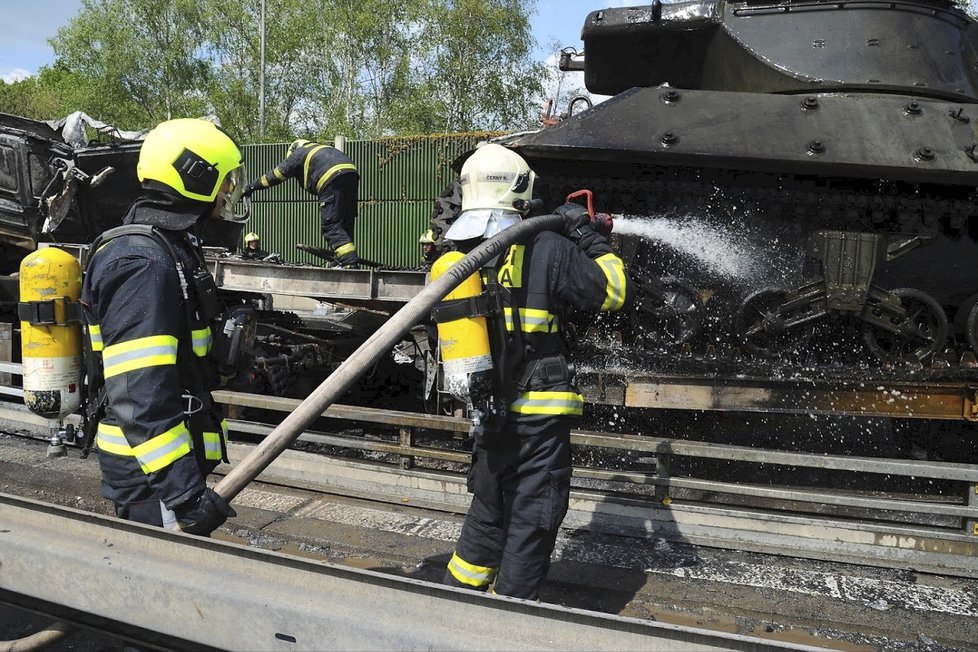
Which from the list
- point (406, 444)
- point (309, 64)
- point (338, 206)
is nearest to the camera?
point (406, 444)

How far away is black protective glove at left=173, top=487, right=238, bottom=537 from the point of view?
7.64 ft

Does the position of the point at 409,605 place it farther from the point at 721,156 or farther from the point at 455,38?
the point at 455,38

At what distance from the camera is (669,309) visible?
556 cm

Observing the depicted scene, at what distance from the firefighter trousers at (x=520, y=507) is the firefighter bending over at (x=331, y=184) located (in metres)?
4.16

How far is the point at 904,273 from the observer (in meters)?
5.77

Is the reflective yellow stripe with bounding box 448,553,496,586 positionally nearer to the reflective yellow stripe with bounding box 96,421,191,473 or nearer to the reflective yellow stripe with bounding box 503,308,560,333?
the reflective yellow stripe with bounding box 503,308,560,333

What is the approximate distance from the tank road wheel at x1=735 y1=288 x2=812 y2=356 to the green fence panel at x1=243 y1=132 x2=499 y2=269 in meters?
11.0

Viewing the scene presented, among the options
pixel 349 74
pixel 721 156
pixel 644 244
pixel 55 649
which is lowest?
pixel 55 649

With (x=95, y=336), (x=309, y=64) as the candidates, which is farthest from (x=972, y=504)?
(x=309, y=64)

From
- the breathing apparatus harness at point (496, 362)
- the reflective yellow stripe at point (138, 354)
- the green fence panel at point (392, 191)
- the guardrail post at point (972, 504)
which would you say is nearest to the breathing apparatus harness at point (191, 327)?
the reflective yellow stripe at point (138, 354)

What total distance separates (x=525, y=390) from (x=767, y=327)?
285 cm

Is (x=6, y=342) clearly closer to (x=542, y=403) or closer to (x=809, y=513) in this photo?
(x=542, y=403)

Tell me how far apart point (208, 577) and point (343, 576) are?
37 cm

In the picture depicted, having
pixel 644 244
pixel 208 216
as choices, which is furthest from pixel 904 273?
pixel 208 216
